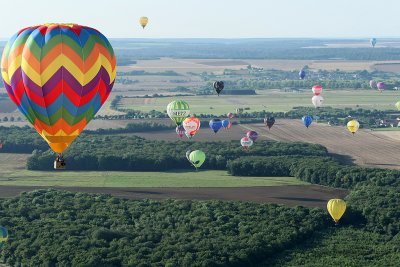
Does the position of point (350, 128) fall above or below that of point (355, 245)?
above

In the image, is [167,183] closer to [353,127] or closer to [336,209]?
[336,209]

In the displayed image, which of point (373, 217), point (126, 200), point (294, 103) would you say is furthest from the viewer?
point (294, 103)

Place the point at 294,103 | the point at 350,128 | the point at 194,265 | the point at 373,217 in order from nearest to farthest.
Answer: the point at 194,265 → the point at 373,217 → the point at 350,128 → the point at 294,103

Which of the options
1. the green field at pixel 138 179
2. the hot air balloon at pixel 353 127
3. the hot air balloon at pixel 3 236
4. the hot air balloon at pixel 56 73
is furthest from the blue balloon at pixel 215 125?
the hot air balloon at pixel 56 73

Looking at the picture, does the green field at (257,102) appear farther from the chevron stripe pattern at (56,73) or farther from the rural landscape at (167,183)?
the chevron stripe pattern at (56,73)

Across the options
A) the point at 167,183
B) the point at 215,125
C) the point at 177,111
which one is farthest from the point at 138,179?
the point at 215,125

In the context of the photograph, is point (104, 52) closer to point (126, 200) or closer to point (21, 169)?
point (126, 200)

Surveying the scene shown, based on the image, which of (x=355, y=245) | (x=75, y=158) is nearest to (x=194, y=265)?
(x=355, y=245)
